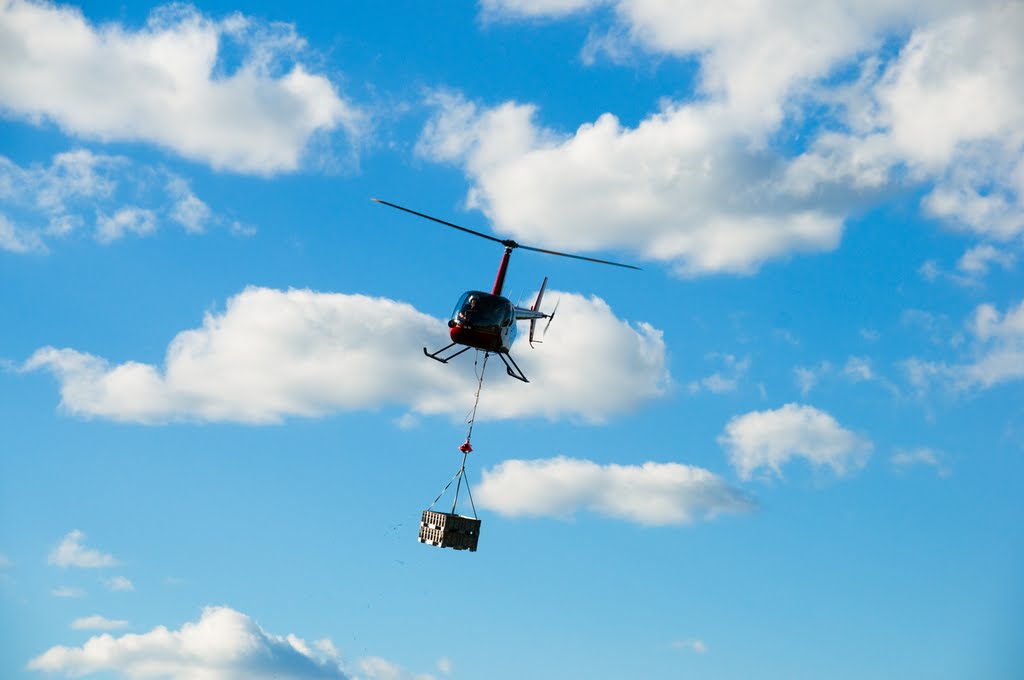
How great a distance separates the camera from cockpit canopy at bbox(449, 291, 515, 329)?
56.8 meters

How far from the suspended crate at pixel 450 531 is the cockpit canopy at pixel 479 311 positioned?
32.2 feet

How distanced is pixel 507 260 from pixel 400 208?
729 centimetres

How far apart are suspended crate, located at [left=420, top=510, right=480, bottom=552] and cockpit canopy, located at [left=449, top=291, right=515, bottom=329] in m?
9.83

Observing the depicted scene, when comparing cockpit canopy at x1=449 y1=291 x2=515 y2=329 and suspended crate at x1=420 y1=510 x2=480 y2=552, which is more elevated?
cockpit canopy at x1=449 y1=291 x2=515 y2=329

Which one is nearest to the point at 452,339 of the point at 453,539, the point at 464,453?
the point at 464,453

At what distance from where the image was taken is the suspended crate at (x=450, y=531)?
183 feet

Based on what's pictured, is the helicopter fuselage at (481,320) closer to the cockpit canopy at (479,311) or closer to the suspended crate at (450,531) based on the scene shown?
the cockpit canopy at (479,311)

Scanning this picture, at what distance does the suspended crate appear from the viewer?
55781 mm

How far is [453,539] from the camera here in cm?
5600

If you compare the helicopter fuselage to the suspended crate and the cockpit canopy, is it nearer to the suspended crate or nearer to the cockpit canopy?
the cockpit canopy

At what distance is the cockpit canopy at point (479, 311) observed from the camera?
56.8 metres

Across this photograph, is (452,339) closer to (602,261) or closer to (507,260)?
(507,260)

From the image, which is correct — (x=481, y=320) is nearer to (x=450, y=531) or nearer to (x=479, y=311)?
(x=479, y=311)

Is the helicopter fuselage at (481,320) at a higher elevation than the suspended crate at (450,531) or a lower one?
higher
